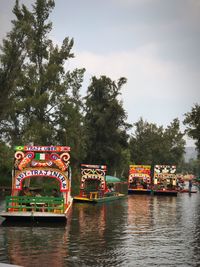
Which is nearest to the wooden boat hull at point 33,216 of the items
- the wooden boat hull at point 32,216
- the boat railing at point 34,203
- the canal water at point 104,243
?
the wooden boat hull at point 32,216

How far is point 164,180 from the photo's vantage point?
6169 centimetres

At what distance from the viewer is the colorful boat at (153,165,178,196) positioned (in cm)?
5824

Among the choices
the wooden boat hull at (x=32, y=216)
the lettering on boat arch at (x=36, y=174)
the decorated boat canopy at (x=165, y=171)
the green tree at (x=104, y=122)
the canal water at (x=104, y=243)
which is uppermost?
the green tree at (x=104, y=122)

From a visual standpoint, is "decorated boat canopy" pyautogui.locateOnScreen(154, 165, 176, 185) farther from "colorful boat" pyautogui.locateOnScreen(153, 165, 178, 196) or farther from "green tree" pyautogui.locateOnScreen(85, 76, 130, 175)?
"green tree" pyautogui.locateOnScreen(85, 76, 130, 175)

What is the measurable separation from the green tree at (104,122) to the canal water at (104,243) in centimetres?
4759

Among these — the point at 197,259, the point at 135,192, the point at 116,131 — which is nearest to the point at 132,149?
the point at 116,131

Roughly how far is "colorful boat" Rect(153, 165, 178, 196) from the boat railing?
34.2 metres

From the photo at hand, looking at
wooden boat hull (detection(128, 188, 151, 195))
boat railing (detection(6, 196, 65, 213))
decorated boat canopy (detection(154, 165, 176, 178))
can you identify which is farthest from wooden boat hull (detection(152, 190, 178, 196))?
boat railing (detection(6, 196, 65, 213))

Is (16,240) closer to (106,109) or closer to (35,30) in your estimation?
(35,30)

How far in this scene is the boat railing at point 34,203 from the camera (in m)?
24.4

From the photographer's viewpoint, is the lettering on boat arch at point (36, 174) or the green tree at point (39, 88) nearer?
the lettering on boat arch at point (36, 174)

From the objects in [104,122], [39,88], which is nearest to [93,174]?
[39,88]

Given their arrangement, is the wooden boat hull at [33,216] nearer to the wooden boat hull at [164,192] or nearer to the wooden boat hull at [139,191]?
the wooden boat hull at [164,192]

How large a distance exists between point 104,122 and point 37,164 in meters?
49.8
